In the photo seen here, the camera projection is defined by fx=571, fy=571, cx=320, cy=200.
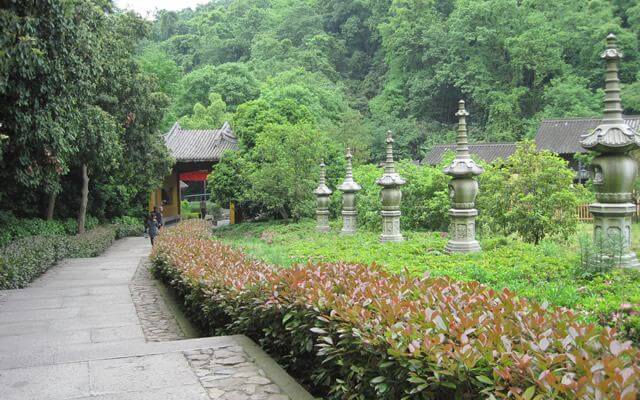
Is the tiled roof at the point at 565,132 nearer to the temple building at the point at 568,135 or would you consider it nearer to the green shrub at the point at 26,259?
the temple building at the point at 568,135

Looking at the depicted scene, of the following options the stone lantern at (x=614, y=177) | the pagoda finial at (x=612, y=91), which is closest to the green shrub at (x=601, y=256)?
the stone lantern at (x=614, y=177)

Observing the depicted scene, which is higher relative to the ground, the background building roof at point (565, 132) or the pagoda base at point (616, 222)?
the background building roof at point (565, 132)

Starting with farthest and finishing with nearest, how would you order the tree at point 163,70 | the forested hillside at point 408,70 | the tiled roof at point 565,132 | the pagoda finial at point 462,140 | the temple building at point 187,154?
the tree at point 163,70 → the forested hillside at point 408,70 → the temple building at point 187,154 → the tiled roof at point 565,132 → the pagoda finial at point 462,140

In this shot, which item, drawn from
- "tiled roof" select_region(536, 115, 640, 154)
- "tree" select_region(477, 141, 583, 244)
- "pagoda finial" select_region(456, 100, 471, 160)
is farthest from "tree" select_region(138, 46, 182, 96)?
"pagoda finial" select_region(456, 100, 471, 160)

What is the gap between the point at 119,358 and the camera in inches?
199

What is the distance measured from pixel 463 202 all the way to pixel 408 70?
37565mm

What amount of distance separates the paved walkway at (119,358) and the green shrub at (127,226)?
55.9 feet

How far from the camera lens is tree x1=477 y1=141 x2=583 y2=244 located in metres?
11.3

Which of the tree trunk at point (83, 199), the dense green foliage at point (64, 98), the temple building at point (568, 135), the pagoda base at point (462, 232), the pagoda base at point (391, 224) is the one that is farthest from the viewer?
the temple building at point (568, 135)

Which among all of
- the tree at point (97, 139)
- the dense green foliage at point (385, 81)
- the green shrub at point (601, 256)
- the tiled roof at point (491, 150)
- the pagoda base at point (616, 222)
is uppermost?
the dense green foliage at point (385, 81)

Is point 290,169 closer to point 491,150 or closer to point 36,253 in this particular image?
point 36,253

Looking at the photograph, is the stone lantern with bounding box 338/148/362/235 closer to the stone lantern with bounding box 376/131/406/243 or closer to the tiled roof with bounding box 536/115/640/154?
the stone lantern with bounding box 376/131/406/243

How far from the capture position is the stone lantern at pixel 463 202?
33.5 ft

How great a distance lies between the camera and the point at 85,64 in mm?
11055
